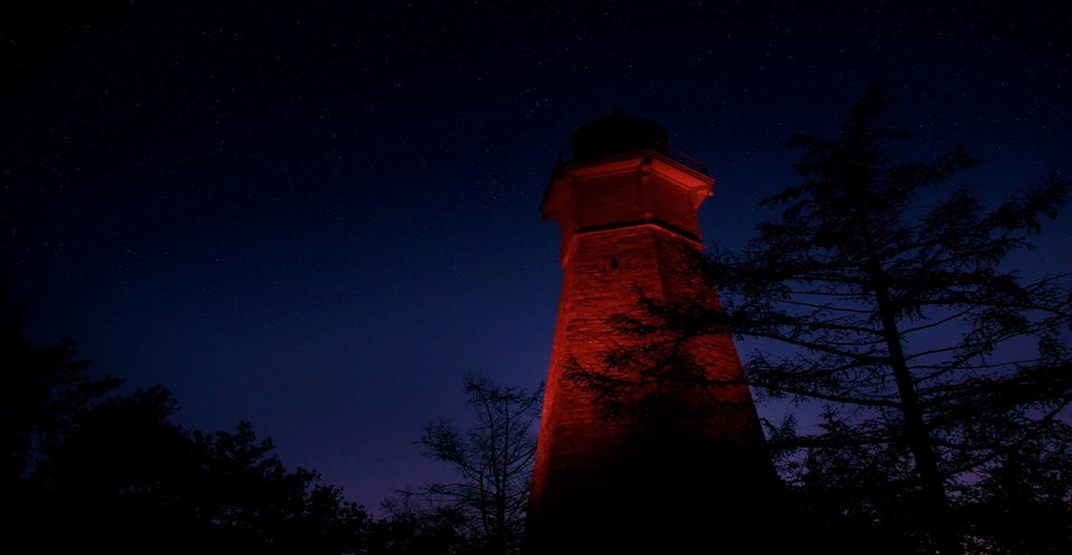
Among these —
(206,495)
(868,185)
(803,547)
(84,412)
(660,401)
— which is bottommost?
(803,547)

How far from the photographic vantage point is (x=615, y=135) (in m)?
16.9

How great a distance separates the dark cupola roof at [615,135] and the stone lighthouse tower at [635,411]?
1336 mm

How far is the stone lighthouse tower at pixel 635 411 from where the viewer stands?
33.8ft

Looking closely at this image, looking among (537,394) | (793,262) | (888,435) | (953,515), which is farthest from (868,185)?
(537,394)

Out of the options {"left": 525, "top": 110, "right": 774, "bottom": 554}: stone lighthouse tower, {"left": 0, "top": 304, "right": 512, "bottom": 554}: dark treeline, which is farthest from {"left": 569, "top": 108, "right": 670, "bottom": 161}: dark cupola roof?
{"left": 0, "top": 304, "right": 512, "bottom": 554}: dark treeline

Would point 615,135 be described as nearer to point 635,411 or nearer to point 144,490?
point 635,411

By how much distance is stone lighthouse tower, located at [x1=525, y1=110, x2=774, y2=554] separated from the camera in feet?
33.8

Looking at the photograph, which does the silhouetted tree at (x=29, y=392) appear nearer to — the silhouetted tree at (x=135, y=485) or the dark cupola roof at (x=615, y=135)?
the silhouetted tree at (x=135, y=485)

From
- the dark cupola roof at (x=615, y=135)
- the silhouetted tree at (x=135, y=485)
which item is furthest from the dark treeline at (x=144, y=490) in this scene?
the dark cupola roof at (x=615, y=135)

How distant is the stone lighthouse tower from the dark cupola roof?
1336 millimetres

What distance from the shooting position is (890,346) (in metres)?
8.23

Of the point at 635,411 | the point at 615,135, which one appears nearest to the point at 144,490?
the point at 635,411

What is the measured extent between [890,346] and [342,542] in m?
10.8

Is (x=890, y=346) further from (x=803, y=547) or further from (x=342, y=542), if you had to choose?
(x=342, y=542)
